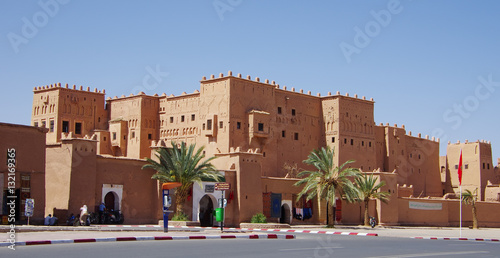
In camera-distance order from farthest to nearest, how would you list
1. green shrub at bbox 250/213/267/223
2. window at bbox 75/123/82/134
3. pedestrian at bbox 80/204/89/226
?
1. window at bbox 75/123/82/134
2. green shrub at bbox 250/213/267/223
3. pedestrian at bbox 80/204/89/226

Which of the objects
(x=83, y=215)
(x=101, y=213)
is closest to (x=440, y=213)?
(x=101, y=213)

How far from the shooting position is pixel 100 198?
3272 cm

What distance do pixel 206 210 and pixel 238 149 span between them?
4.22 meters

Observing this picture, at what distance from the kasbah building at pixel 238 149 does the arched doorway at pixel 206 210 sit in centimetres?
7

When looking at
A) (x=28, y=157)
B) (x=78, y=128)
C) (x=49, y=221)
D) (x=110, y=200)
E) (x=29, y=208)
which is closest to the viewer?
(x=29, y=208)

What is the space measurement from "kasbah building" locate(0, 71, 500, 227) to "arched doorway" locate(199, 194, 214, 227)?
0.07m

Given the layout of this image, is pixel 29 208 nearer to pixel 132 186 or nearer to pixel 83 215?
pixel 83 215

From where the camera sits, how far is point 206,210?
39.2 meters

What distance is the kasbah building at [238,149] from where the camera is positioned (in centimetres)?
3347

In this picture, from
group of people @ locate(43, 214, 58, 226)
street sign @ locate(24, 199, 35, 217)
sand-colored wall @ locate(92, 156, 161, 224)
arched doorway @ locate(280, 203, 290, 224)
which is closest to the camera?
street sign @ locate(24, 199, 35, 217)

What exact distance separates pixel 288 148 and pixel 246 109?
5.78 m

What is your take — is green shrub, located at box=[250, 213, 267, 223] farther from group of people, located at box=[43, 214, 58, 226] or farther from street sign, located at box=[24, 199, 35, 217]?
street sign, located at box=[24, 199, 35, 217]

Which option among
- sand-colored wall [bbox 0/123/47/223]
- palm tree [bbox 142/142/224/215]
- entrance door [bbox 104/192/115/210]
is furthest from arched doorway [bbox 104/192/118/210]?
sand-colored wall [bbox 0/123/47/223]

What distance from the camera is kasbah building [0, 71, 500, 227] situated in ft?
110
